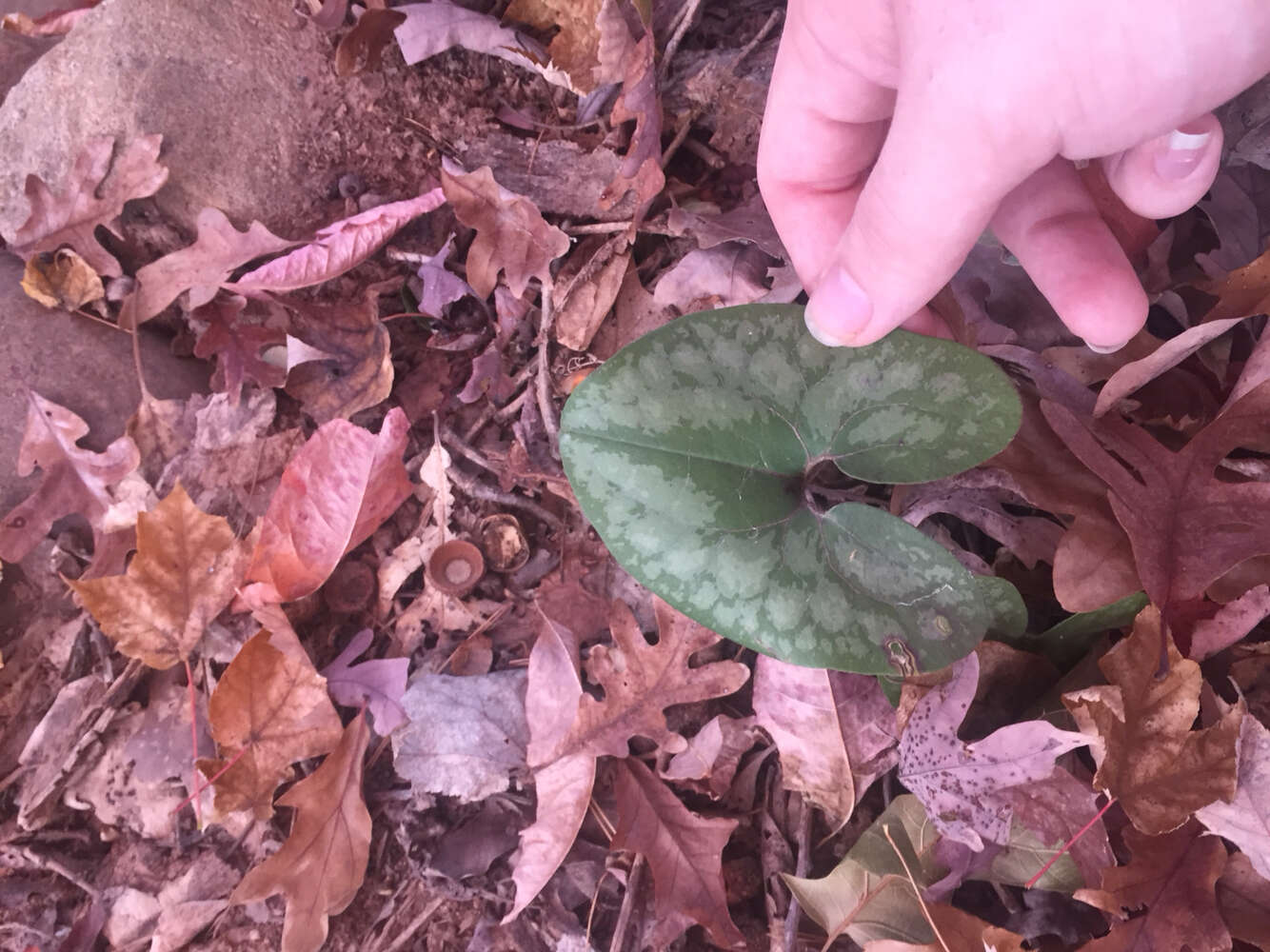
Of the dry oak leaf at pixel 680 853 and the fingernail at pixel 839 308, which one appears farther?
the dry oak leaf at pixel 680 853

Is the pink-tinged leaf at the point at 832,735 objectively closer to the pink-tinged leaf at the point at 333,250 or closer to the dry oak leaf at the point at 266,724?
the dry oak leaf at the point at 266,724

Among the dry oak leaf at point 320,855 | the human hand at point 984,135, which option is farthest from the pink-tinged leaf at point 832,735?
Answer: the dry oak leaf at point 320,855

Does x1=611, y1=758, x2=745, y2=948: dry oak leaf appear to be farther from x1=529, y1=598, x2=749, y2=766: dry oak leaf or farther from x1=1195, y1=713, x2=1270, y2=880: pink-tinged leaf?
x1=1195, y1=713, x2=1270, y2=880: pink-tinged leaf

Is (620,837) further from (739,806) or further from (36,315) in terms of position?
(36,315)

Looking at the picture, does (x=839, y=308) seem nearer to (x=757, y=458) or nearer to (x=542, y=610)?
(x=757, y=458)

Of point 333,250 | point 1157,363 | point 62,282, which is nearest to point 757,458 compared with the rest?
point 1157,363

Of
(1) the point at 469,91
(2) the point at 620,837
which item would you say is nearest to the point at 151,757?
(2) the point at 620,837

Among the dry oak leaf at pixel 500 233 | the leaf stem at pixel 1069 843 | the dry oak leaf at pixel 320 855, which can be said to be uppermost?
the dry oak leaf at pixel 500 233

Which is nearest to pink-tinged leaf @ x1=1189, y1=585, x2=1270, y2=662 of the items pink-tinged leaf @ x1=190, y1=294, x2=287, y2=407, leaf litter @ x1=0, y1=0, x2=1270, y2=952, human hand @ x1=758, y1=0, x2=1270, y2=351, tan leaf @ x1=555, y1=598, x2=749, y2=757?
leaf litter @ x1=0, y1=0, x2=1270, y2=952
